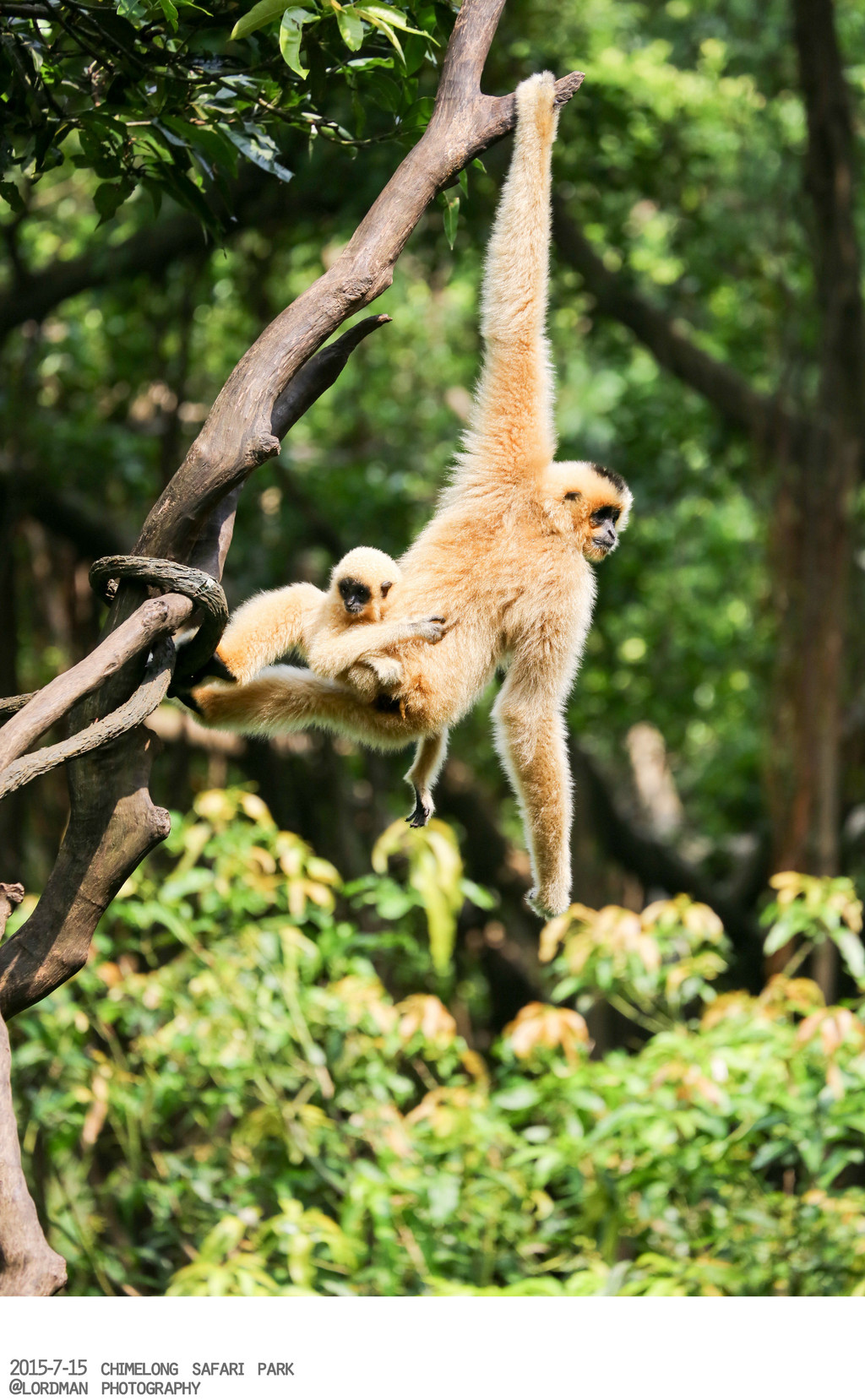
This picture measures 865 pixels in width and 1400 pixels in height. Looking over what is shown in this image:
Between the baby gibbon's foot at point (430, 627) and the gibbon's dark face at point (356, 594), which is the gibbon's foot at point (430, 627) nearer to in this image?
the baby gibbon's foot at point (430, 627)

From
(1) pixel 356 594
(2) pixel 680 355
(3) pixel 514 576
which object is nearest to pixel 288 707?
(1) pixel 356 594

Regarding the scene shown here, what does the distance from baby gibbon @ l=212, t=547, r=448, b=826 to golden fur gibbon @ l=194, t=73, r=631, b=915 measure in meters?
0.04

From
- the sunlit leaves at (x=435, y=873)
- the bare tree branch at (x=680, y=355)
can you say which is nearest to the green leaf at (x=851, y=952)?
the sunlit leaves at (x=435, y=873)

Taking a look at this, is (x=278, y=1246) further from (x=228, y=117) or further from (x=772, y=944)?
(x=228, y=117)

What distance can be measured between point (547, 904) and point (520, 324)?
4.22ft

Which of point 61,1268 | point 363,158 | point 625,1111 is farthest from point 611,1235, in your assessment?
point 363,158

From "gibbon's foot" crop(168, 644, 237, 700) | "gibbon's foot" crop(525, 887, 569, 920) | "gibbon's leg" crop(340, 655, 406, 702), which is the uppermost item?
"gibbon's foot" crop(168, 644, 237, 700)

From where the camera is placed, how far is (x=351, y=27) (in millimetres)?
2023

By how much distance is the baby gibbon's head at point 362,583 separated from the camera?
97.8 inches

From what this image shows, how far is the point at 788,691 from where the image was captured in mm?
7305

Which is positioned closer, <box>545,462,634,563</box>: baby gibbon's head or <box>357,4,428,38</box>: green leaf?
<box>357,4,428,38</box>: green leaf

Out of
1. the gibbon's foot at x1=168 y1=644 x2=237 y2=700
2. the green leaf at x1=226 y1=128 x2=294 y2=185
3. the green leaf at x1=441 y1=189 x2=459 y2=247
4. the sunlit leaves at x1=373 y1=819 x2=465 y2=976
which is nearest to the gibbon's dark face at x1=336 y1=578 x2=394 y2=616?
the gibbon's foot at x1=168 y1=644 x2=237 y2=700

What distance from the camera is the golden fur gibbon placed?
98.5 inches

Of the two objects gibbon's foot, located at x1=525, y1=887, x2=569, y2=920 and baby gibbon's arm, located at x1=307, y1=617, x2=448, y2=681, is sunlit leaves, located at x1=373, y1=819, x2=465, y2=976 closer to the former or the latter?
gibbon's foot, located at x1=525, y1=887, x2=569, y2=920
